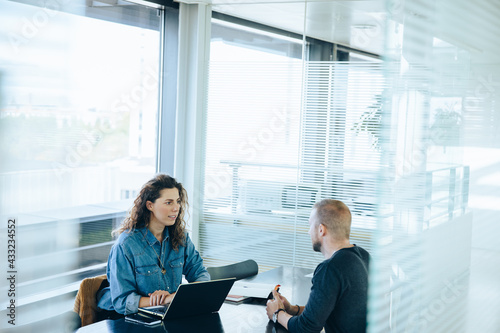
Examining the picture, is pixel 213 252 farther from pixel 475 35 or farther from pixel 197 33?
pixel 475 35

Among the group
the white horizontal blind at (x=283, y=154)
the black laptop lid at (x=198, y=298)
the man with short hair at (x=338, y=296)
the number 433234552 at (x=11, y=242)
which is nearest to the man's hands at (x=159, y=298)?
the black laptop lid at (x=198, y=298)

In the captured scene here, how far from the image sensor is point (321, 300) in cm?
228

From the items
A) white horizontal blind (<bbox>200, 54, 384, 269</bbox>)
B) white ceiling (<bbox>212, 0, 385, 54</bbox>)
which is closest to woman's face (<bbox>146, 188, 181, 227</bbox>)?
white horizontal blind (<bbox>200, 54, 384, 269</bbox>)

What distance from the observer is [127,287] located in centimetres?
279

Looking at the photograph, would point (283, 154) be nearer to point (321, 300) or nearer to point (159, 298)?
point (159, 298)

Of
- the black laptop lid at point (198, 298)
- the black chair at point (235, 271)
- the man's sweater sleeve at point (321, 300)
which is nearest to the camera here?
the man's sweater sleeve at point (321, 300)

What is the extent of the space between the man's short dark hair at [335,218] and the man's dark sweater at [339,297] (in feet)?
0.47

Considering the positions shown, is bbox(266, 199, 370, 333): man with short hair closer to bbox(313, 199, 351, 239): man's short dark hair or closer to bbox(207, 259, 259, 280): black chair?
bbox(313, 199, 351, 239): man's short dark hair

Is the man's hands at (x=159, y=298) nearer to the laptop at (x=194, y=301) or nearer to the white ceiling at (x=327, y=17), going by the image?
the laptop at (x=194, y=301)

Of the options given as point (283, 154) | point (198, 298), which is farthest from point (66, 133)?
point (198, 298)

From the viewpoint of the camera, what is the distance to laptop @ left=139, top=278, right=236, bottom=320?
244 cm

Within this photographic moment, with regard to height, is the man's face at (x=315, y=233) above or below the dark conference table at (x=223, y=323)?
above

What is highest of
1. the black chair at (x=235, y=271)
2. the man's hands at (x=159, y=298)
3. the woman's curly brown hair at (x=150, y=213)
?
the woman's curly brown hair at (x=150, y=213)

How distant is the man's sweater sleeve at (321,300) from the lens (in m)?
2.28
